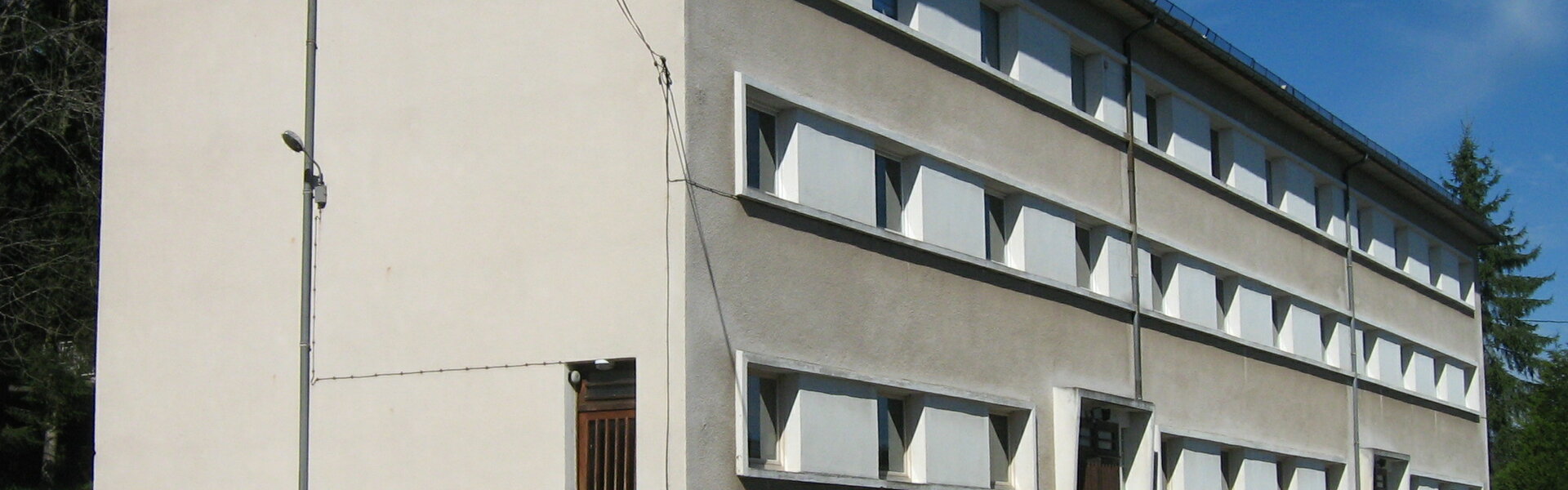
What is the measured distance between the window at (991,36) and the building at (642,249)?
47 mm

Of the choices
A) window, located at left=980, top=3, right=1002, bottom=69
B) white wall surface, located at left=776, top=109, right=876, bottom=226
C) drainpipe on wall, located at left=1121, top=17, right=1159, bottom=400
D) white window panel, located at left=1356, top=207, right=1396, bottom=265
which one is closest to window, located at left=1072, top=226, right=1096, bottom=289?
drainpipe on wall, located at left=1121, top=17, right=1159, bottom=400

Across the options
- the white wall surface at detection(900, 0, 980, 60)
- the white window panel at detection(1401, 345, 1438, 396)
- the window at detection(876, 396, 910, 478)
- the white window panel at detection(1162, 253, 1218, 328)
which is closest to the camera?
the window at detection(876, 396, 910, 478)

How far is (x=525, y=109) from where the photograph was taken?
16422 mm

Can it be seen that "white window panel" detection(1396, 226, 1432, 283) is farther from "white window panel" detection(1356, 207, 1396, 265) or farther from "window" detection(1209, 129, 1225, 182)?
"window" detection(1209, 129, 1225, 182)

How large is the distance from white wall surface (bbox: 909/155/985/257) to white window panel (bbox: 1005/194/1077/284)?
3.39 ft

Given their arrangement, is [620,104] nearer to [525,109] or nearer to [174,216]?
[525,109]

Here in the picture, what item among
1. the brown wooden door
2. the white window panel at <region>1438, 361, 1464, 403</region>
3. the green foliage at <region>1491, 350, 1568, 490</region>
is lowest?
the brown wooden door

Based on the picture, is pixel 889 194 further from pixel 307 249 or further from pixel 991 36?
pixel 307 249

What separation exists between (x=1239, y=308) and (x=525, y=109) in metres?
14.6

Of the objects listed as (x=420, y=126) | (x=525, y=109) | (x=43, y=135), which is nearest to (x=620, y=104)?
(x=525, y=109)

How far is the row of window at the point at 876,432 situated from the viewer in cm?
1634

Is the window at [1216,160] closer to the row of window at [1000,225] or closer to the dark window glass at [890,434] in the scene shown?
the row of window at [1000,225]

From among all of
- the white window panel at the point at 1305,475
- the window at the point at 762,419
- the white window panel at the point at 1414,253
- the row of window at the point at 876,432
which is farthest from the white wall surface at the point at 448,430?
the white window panel at the point at 1414,253

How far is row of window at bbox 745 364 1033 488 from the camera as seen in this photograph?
53.6 ft
